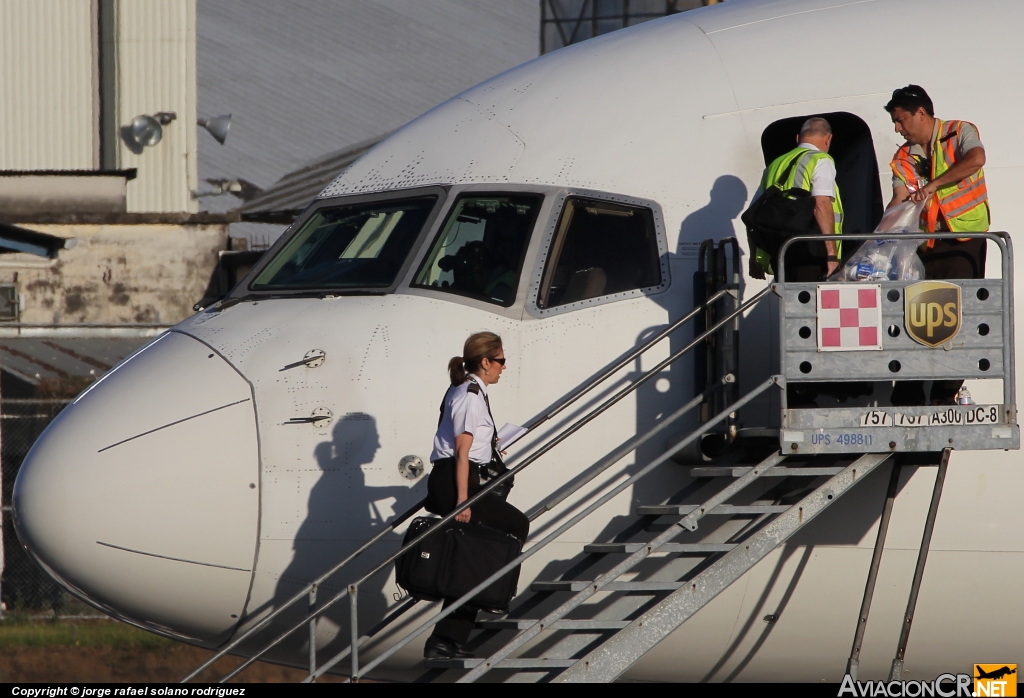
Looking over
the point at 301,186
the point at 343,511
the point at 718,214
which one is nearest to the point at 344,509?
the point at 343,511

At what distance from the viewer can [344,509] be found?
25.4ft

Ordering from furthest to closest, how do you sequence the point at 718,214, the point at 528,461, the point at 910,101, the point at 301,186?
1. the point at 301,186
2. the point at 718,214
3. the point at 910,101
4. the point at 528,461

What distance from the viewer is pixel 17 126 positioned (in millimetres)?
29297

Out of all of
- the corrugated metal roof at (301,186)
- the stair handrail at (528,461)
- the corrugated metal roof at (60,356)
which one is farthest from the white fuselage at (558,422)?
the corrugated metal roof at (301,186)

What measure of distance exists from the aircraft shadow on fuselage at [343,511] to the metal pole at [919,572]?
292cm

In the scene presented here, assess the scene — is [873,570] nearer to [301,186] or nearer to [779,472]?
[779,472]

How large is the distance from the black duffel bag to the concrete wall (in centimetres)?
1705

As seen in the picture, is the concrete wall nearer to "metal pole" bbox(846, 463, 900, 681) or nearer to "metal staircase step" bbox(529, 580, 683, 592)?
"metal staircase step" bbox(529, 580, 683, 592)

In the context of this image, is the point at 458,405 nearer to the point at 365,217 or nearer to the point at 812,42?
the point at 365,217

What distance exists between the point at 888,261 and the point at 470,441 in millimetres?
2514

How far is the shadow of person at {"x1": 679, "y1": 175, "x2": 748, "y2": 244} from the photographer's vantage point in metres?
7.93

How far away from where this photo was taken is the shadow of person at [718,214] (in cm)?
793

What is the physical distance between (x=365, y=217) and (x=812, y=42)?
308 cm

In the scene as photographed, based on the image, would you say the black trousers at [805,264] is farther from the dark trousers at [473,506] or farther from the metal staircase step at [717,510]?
the dark trousers at [473,506]
